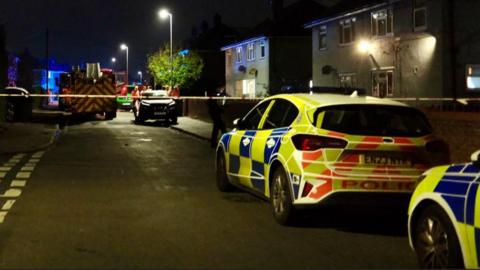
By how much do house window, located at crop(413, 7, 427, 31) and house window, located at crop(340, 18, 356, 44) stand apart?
5338mm

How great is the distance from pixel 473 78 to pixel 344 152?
858 inches

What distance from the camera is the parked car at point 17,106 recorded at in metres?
30.5

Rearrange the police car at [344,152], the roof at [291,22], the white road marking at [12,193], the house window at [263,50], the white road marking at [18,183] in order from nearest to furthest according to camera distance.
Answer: the police car at [344,152] < the white road marking at [12,193] < the white road marking at [18,183] < the roof at [291,22] < the house window at [263,50]

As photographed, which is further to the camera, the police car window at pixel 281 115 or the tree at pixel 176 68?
the tree at pixel 176 68

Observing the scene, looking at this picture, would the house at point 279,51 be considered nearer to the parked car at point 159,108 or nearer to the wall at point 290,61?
the wall at point 290,61

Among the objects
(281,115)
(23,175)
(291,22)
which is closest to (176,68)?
(291,22)

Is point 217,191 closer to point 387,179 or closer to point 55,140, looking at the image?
point 387,179

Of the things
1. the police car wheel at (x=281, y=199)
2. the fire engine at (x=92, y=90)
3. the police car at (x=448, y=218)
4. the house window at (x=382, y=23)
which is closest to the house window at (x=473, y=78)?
the house window at (x=382, y=23)

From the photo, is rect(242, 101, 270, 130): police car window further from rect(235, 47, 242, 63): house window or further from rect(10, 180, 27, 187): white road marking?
rect(235, 47, 242, 63): house window

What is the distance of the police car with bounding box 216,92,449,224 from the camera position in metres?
7.76

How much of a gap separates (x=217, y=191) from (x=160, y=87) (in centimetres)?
4094

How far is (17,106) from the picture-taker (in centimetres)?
3206

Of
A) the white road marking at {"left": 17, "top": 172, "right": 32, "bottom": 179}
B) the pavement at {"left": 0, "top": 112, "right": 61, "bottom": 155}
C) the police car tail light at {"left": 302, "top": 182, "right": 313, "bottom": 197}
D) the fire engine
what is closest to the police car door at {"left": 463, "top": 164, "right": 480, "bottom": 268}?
the police car tail light at {"left": 302, "top": 182, "right": 313, "bottom": 197}

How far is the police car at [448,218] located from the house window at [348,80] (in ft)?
93.1
